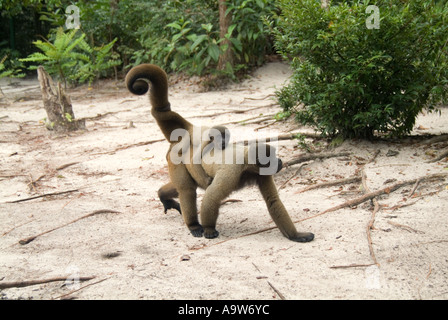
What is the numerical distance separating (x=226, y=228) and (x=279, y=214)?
74cm

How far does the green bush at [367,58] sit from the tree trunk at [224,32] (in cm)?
612

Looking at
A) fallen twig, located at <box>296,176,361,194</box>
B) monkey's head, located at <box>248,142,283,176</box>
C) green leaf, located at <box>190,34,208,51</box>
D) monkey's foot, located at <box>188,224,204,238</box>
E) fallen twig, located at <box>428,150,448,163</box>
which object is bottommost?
fallen twig, located at <box>296,176,361,194</box>

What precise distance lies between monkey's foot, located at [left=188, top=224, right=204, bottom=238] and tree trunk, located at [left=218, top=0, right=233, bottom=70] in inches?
338

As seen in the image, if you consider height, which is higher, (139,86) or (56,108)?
(139,86)

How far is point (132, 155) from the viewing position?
320 inches

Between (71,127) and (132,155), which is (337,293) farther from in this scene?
(71,127)

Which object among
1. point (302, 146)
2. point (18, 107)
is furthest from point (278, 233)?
point (18, 107)

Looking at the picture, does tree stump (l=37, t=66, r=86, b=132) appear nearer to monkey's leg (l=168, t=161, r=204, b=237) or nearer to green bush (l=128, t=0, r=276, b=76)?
green bush (l=128, t=0, r=276, b=76)

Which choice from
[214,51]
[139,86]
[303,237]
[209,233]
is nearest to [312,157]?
[303,237]

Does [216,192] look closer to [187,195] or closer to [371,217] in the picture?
[187,195]

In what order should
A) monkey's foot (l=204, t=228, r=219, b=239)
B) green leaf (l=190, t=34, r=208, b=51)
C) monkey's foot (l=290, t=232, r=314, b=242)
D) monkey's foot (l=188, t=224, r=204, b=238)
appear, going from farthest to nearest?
1. green leaf (l=190, t=34, r=208, b=51)
2. monkey's foot (l=188, t=224, r=204, b=238)
3. monkey's foot (l=204, t=228, r=219, b=239)
4. monkey's foot (l=290, t=232, r=314, b=242)

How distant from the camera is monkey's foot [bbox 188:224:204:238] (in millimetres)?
4779

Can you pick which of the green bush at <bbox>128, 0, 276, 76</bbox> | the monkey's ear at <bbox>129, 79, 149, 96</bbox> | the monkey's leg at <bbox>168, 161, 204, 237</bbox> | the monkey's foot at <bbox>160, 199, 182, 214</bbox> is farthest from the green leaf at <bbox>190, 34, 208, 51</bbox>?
the monkey's leg at <bbox>168, 161, 204, 237</bbox>

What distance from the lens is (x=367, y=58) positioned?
599cm
